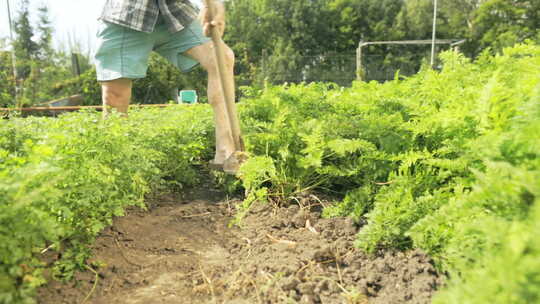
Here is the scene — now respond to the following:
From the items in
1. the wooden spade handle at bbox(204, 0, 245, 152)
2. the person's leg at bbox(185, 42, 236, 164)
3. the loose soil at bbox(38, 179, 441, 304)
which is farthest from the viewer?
the person's leg at bbox(185, 42, 236, 164)

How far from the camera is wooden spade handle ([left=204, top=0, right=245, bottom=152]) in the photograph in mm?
3219

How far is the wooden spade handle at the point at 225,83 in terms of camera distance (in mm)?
3219

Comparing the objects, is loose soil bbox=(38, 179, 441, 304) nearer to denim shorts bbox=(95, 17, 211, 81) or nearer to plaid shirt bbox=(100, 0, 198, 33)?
denim shorts bbox=(95, 17, 211, 81)

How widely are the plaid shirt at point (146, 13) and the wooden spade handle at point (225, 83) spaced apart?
0.62m

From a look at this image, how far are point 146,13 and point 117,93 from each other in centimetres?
80

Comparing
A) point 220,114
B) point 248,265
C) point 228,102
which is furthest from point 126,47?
point 248,265

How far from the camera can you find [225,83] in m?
3.31

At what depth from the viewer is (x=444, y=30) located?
5219 cm

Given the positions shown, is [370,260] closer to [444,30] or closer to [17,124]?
[17,124]

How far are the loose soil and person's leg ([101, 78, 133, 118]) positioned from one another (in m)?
1.38

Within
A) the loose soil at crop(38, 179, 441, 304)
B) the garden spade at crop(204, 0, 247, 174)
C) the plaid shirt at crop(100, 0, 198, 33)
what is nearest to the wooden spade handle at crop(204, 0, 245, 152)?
the garden spade at crop(204, 0, 247, 174)

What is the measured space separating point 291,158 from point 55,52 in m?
31.3

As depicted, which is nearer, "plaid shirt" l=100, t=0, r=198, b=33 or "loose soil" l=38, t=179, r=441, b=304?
"loose soil" l=38, t=179, r=441, b=304

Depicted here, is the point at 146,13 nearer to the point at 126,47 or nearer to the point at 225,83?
the point at 126,47
